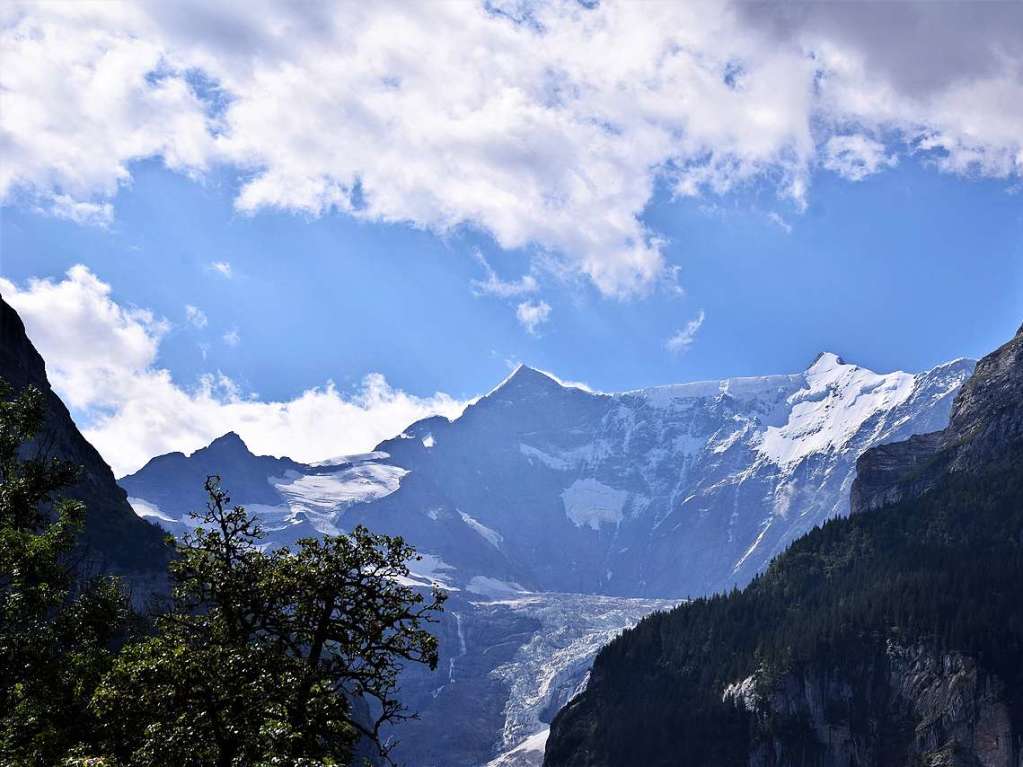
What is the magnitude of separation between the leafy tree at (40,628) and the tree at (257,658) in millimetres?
2031

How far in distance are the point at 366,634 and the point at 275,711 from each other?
513cm

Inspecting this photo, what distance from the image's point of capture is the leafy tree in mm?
32938

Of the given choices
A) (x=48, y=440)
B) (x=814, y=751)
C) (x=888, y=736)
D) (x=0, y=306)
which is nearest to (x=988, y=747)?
(x=888, y=736)

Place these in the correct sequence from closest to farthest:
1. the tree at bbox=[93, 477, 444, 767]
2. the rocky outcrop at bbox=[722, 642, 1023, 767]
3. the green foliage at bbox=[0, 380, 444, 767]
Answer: the tree at bbox=[93, 477, 444, 767]
the green foliage at bbox=[0, 380, 444, 767]
the rocky outcrop at bbox=[722, 642, 1023, 767]

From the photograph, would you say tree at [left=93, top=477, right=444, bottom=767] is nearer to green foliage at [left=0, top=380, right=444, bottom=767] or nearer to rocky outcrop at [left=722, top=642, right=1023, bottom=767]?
green foliage at [left=0, top=380, right=444, bottom=767]

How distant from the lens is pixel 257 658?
30828 mm

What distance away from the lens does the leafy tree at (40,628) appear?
32938 mm

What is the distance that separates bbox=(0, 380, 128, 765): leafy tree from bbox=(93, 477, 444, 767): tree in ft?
6.66

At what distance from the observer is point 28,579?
1448 inches

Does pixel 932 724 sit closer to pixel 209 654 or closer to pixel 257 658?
pixel 257 658

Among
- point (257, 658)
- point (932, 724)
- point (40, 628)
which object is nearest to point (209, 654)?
point (257, 658)

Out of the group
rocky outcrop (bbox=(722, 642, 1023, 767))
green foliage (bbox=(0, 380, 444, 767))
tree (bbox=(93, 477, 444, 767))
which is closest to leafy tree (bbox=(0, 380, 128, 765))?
green foliage (bbox=(0, 380, 444, 767))

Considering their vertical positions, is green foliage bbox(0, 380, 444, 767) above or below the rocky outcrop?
below

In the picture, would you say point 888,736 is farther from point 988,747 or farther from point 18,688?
point 18,688
